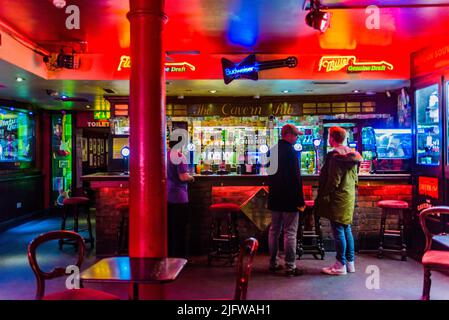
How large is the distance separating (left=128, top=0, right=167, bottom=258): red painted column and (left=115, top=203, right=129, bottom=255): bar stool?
8.54 ft

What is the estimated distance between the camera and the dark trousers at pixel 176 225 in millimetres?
5723

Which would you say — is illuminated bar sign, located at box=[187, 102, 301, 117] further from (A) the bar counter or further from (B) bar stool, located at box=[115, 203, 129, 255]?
(B) bar stool, located at box=[115, 203, 129, 255]

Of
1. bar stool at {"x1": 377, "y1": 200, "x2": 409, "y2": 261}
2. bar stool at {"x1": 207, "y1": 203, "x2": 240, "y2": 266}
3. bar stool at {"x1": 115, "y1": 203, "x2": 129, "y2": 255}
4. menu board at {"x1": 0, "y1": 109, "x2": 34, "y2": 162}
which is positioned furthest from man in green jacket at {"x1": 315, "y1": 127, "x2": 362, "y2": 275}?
menu board at {"x1": 0, "y1": 109, "x2": 34, "y2": 162}

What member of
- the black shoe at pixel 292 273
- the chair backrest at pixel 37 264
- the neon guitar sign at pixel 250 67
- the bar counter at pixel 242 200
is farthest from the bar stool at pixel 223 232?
the chair backrest at pixel 37 264

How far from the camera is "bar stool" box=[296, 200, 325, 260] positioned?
6.35 m

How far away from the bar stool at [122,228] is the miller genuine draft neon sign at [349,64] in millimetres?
3823

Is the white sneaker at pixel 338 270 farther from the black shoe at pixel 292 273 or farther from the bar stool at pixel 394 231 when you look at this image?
the bar stool at pixel 394 231

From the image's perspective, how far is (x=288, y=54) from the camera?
7223 millimetres

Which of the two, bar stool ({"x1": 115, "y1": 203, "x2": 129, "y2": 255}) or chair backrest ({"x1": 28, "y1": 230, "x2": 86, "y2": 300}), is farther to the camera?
bar stool ({"x1": 115, "y1": 203, "x2": 129, "y2": 255})

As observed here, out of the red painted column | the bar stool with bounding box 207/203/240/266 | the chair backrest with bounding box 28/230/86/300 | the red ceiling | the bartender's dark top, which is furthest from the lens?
the bar stool with bounding box 207/203/240/266

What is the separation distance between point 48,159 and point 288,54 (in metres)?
7.56

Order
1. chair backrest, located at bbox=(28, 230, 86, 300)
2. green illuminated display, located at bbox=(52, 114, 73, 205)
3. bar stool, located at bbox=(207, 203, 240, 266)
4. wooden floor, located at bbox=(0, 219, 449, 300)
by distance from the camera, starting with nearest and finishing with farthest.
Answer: chair backrest, located at bbox=(28, 230, 86, 300) < wooden floor, located at bbox=(0, 219, 449, 300) < bar stool, located at bbox=(207, 203, 240, 266) < green illuminated display, located at bbox=(52, 114, 73, 205)
